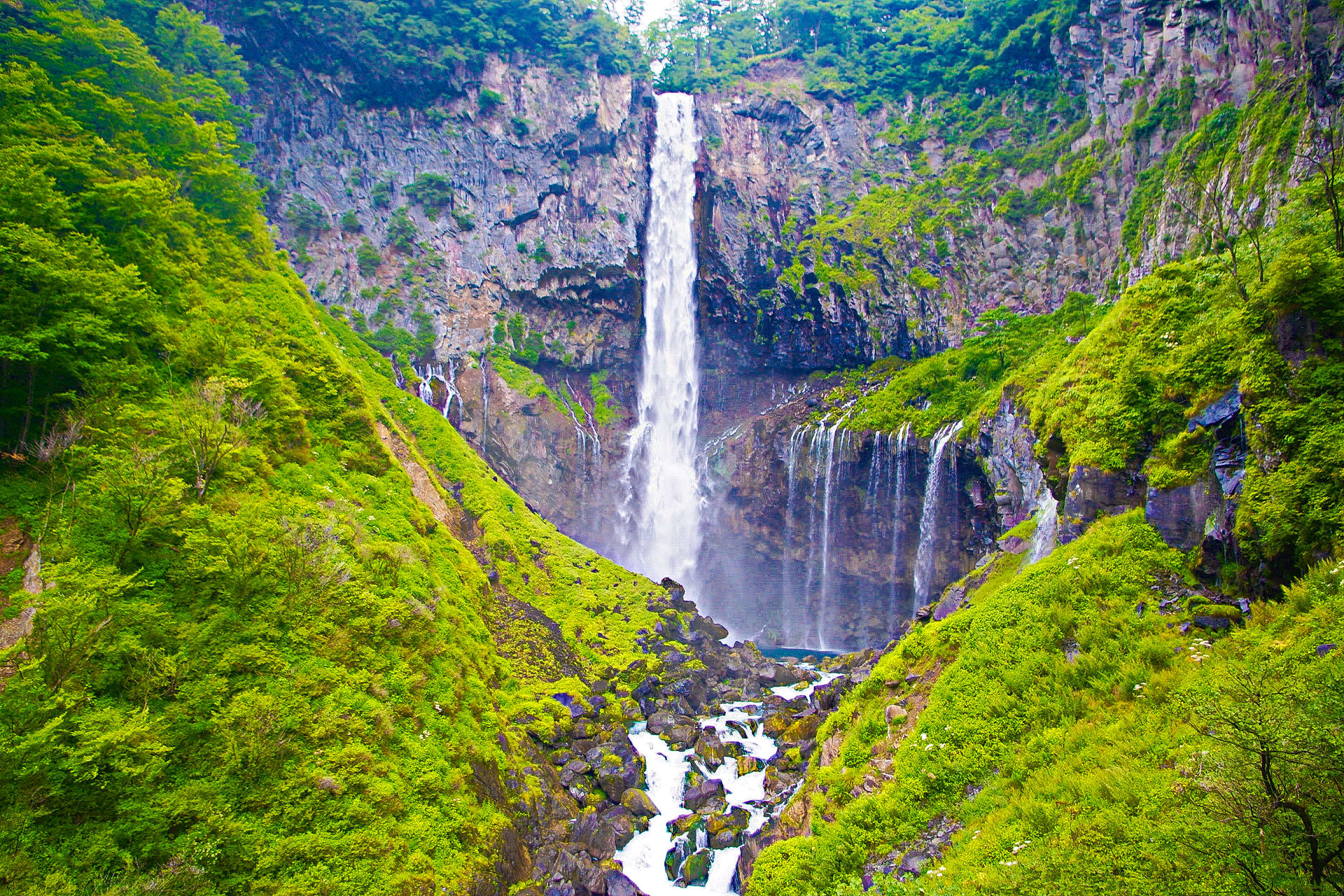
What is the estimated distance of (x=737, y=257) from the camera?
144ft

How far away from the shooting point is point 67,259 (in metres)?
11.1

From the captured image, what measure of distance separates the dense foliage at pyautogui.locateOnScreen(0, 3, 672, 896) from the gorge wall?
2081 centimetres

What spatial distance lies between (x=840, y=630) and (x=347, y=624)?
30385 mm

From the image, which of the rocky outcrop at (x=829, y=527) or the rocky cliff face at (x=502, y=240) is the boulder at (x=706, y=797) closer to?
the rocky outcrop at (x=829, y=527)

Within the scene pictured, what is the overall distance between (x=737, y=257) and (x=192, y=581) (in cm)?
3909

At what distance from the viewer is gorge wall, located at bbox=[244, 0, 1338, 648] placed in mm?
36375

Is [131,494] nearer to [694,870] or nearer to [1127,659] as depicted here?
[694,870]

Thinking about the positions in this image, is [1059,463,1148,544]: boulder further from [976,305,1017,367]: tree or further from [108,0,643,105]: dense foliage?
[108,0,643,105]: dense foliage

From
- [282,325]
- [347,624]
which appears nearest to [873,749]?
[347,624]

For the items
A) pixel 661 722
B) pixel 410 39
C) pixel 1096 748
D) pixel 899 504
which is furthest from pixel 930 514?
pixel 410 39

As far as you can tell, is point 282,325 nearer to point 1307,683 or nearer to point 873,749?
point 873,749

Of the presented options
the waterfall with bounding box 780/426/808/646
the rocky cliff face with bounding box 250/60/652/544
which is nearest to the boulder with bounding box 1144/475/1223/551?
the waterfall with bounding box 780/426/808/646

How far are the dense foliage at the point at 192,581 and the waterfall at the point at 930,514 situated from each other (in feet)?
65.7

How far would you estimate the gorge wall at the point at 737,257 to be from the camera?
36.4 m
